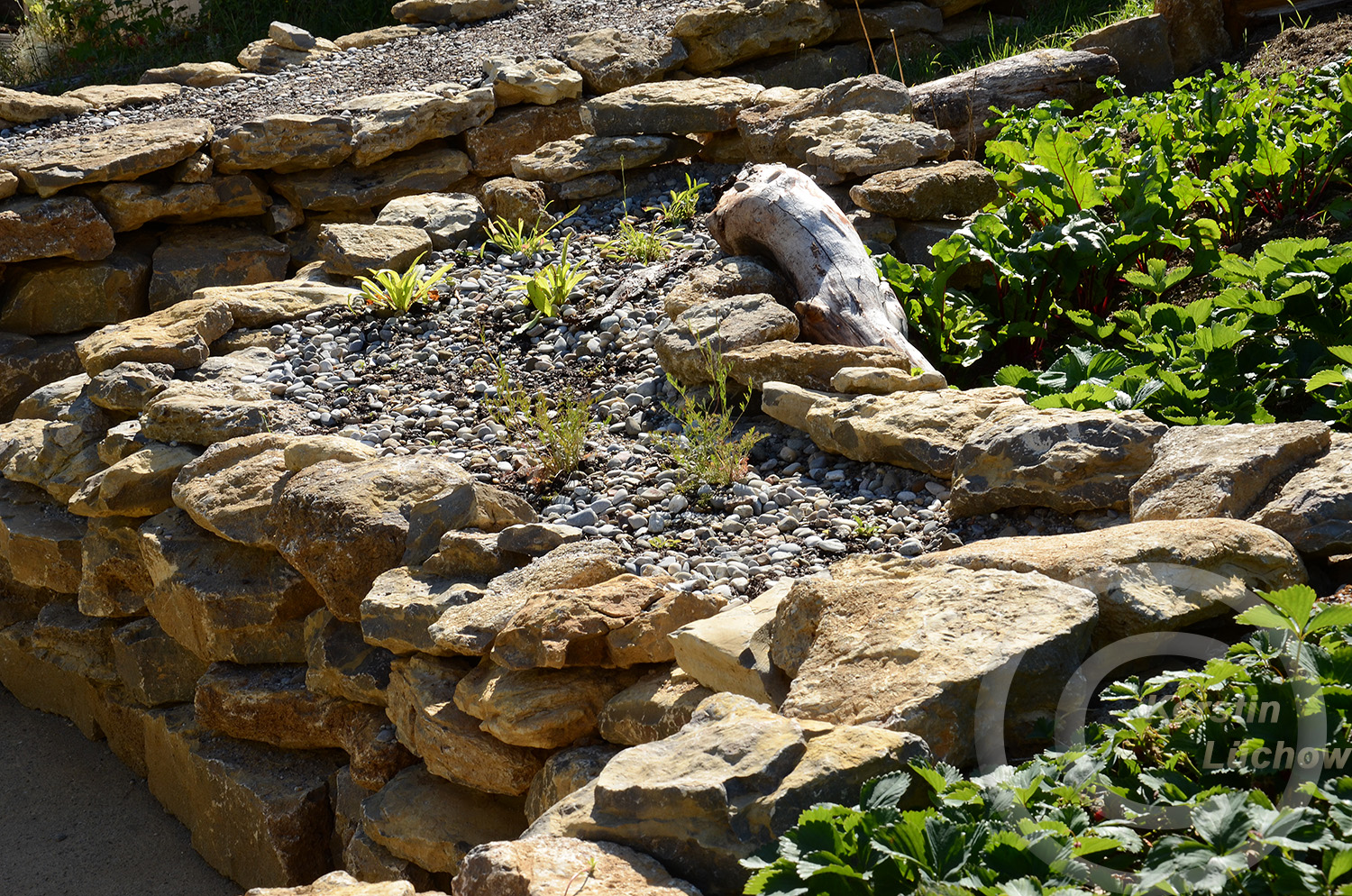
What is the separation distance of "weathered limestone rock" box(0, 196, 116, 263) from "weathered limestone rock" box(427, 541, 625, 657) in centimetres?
551

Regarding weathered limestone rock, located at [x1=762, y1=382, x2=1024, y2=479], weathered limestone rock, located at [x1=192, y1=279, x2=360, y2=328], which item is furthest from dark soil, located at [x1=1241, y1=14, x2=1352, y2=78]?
weathered limestone rock, located at [x1=192, y1=279, x2=360, y2=328]

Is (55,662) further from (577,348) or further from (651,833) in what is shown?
(651,833)

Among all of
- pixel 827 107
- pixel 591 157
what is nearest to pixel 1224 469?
pixel 827 107

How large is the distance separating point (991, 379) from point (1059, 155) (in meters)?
1.01

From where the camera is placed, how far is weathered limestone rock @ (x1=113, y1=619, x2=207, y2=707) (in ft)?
15.6

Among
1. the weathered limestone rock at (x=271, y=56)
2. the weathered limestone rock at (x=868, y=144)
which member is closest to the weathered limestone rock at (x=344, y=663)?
the weathered limestone rock at (x=868, y=144)

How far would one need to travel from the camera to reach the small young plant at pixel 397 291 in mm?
5402

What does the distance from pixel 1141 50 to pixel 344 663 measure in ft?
20.4

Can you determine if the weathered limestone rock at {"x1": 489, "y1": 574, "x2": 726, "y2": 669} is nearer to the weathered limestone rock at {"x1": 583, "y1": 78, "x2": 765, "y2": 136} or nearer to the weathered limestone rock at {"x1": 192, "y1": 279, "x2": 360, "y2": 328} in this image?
the weathered limestone rock at {"x1": 192, "y1": 279, "x2": 360, "y2": 328}

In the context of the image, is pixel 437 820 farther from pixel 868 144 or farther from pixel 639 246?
pixel 868 144

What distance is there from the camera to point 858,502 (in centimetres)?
363

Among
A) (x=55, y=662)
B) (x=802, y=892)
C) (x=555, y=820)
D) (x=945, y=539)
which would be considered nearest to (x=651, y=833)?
(x=555, y=820)

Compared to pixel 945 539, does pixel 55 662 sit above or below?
below

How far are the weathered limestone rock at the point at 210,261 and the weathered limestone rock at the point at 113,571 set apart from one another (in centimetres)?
324
